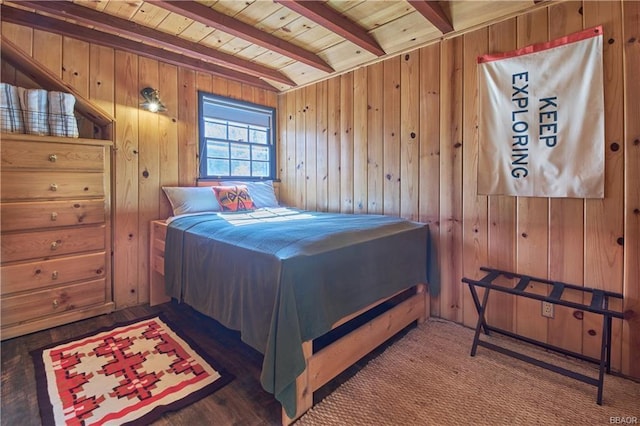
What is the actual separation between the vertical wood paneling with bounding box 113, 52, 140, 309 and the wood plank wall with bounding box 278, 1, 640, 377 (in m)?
1.66

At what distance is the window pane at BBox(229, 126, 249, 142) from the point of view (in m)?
3.32

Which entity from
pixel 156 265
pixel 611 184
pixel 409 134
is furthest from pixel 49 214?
pixel 611 184

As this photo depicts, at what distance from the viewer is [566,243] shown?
1812 mm

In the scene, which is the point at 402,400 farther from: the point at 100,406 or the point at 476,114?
the point at 476,114

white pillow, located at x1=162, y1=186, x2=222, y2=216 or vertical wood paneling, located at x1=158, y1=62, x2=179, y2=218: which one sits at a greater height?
vertical wood paneling, located at x1=158, y1=62, x2=179, y2=218

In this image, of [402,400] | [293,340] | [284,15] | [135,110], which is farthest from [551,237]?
[135,110]

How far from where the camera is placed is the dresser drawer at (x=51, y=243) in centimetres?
195

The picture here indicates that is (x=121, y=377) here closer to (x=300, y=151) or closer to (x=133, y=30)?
(x=133, y=30)

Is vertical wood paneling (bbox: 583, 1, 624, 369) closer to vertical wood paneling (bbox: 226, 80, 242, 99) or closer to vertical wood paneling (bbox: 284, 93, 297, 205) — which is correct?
vertical wood paneling (bbox: 284, 93, 297, 205)

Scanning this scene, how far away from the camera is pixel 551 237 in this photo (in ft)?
6.10

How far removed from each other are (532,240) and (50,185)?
10.7ft

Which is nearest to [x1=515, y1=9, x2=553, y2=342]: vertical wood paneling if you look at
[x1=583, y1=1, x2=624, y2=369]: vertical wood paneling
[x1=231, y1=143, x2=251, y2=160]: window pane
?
[x1=583, y1=1, x2=624, y2=369]: vertical wood paneling

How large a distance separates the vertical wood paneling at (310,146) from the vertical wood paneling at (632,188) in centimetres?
236

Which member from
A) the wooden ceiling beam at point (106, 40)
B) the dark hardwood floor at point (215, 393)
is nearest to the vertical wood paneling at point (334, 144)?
the wooden ceiling beam at point (106, 40)
